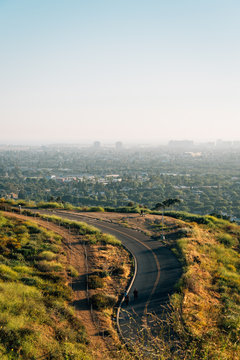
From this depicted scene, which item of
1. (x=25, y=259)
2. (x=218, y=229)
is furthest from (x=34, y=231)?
Answer: (x=218, y=229)

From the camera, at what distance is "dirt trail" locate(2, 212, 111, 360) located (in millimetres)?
12616

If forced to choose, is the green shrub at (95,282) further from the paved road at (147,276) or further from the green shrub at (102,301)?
the paved road at (147,276)

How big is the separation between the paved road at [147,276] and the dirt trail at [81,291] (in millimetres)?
1583

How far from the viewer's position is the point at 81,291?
17969 mm

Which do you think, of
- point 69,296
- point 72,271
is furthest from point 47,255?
point 69,296

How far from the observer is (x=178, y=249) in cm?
2761

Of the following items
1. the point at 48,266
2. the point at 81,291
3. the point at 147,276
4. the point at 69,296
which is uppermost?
the point at 48,266

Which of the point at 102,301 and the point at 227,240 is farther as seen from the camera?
the point at 227,240

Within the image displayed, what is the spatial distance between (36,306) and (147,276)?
10.2 m

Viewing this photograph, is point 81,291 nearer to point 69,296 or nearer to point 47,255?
point 69,296

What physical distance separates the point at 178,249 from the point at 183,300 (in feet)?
36.4

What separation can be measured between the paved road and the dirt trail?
62.3 inches

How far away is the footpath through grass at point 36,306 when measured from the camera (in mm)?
11023

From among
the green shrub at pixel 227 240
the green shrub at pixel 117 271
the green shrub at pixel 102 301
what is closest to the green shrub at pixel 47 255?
the green shrub at pixel 117 271
